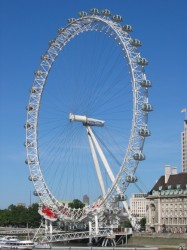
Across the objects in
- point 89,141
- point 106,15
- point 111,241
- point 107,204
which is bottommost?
point 111,241

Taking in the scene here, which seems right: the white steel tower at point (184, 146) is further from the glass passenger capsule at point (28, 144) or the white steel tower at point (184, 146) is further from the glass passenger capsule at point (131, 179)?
the glass passenger capsule at point (131, 179)

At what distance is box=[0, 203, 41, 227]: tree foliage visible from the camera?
139875mm

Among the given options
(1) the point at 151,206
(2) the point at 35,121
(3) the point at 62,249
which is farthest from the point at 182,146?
Answer: (3) the point at 62,249

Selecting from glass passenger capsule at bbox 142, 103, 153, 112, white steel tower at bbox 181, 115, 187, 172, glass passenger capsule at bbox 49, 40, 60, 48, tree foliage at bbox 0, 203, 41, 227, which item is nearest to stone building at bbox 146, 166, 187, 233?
glass passenger capsule at bbox 142, 103, 153, 112

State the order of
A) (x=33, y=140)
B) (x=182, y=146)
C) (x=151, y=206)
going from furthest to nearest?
(x=182, y=146) < (x=151, y=206) < (x=33, y=140)

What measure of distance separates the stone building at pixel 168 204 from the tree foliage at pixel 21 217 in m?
42.9

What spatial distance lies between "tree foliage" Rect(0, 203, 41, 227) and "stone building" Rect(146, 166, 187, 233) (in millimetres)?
42867

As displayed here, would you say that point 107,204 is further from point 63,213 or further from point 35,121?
point 35,121

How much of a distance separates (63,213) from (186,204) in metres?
29.0

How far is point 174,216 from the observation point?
98562 millimetres

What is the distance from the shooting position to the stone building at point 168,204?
9712 cm

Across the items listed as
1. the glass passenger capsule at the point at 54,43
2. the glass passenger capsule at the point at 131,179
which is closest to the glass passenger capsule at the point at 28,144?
the glass passenger capsule at the point at 54,43

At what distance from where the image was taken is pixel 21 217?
470 feet

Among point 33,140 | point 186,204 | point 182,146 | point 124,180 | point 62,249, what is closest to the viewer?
point 62,249
